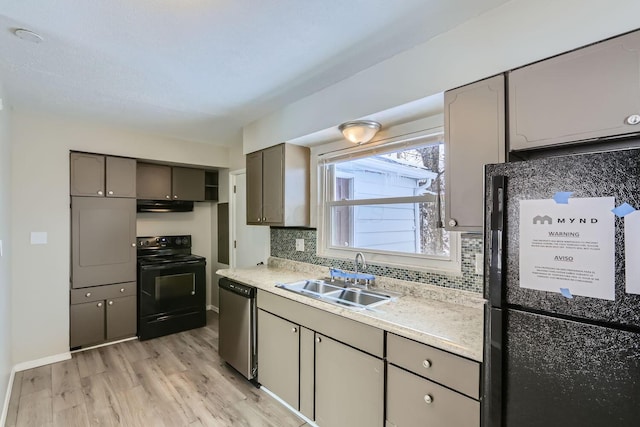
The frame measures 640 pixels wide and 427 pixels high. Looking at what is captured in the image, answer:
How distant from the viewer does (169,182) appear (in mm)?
4070

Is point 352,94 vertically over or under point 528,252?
over

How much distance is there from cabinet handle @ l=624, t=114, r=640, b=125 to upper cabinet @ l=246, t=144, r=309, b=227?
2206 millimetres

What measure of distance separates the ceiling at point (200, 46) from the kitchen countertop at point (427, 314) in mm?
1531

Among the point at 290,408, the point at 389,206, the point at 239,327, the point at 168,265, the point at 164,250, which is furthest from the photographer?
the point at 164,250

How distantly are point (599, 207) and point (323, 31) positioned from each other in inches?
57.4

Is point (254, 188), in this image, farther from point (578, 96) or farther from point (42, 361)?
point (42, 361)

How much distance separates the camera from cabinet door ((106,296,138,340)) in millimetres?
3443

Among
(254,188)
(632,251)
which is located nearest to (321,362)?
(632,251)

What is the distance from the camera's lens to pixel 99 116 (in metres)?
3.07

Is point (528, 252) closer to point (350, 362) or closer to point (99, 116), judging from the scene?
point (350, 362)

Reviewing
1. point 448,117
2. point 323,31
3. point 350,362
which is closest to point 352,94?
point 323,31

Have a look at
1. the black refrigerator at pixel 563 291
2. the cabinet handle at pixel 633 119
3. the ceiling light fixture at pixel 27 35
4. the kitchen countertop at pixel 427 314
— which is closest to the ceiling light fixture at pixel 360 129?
the kitchen countertop at pixel 427 314

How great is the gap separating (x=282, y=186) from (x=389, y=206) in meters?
0.99

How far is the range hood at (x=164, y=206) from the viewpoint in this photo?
4.00m
